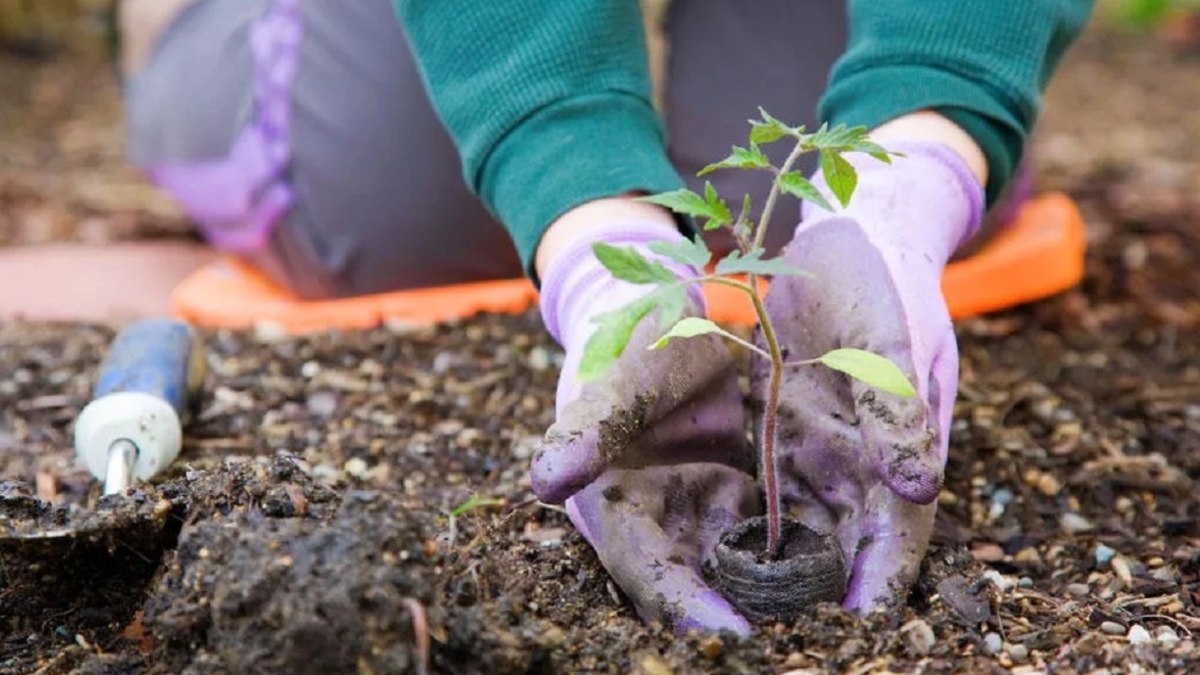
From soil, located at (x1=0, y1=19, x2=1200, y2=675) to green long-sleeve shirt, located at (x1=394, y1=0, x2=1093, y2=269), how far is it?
282 millimetres

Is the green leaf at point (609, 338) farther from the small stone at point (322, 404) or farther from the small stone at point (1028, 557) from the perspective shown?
the small stone at point (322, 404)

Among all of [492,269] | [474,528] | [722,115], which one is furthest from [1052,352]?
[474,528]

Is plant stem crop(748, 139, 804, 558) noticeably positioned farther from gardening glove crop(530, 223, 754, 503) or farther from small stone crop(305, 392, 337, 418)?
small stone crop(305, 392, 337, 418)

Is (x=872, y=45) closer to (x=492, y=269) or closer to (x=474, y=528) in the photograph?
(x=474, y=528)

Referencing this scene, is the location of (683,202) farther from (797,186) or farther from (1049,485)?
(1049,485)

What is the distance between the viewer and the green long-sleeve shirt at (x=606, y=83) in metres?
1.32

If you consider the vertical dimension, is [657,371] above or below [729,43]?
above

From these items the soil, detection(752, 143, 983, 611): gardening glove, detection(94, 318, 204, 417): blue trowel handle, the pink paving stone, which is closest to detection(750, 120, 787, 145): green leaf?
detection(752, 143, 983, 611): gardening glove

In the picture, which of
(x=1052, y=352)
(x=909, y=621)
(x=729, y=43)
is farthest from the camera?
(x=729, y=43)

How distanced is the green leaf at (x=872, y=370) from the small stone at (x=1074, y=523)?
1.54 feet

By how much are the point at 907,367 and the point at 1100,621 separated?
0.24 m

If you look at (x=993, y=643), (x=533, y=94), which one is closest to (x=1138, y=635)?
(x=993, y=643)

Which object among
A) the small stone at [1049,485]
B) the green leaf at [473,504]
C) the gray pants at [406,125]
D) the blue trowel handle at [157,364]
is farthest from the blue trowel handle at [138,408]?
the small stone at [1049,485]

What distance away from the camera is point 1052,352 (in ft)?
5.90
